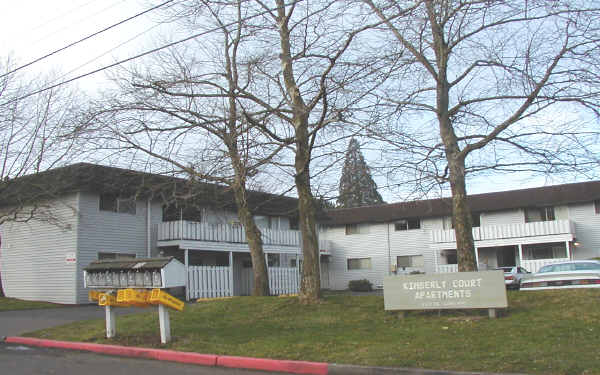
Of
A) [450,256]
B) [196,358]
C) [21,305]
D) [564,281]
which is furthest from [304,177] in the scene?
[450,256]

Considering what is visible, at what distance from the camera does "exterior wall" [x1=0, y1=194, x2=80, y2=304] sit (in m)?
23.6

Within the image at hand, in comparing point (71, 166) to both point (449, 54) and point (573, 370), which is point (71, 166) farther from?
point (573, 370)

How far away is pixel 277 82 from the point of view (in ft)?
48.5

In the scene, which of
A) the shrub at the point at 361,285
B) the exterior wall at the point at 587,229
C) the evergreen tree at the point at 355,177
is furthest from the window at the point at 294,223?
the evergreen tree at the point at 355,177

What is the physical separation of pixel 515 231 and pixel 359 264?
1140cm

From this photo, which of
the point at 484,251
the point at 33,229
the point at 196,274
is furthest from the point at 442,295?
the point at 484,251

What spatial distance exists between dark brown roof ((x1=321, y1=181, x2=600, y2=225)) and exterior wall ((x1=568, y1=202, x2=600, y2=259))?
3.26 feet

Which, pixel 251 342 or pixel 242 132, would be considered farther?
pixel 242 132

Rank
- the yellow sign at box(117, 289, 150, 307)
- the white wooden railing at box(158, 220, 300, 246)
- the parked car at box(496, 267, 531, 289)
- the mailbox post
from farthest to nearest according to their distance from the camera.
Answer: the parked car at box(496, 267, 531, 289), the white wooden railing at box(158, 220, 300, 246), the yellow sign at box(117, 289, 150, 307), the mailbox post

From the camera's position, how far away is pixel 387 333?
417 inches

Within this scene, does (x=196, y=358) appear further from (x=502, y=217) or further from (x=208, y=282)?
(x=502, y=217)

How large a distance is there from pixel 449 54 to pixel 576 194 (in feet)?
79.9

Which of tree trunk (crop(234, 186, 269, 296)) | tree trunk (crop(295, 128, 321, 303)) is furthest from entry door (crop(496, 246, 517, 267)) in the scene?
tree trunk (crop(295, 128, 321, 303))

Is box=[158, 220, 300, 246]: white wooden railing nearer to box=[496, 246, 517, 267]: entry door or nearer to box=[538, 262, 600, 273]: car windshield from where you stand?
box=[538, 262, 600, 273]: car windshield
